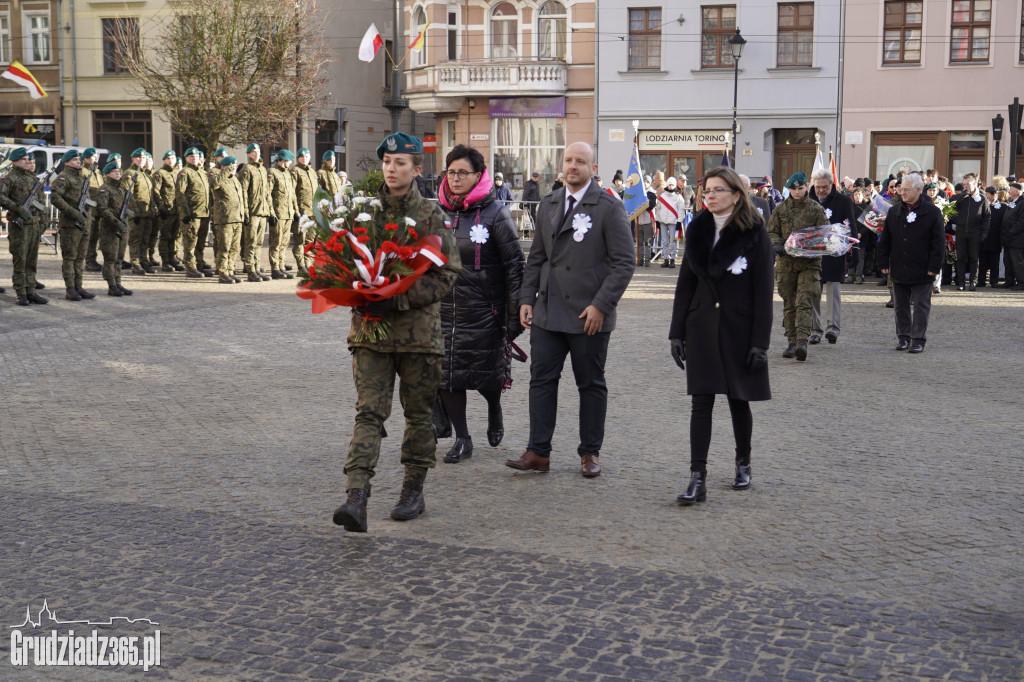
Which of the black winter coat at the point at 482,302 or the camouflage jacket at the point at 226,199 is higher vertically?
the camouflage jacket at the point at 226,199

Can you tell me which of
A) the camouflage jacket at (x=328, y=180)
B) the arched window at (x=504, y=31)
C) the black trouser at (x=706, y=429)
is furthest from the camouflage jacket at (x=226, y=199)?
the arched window at (x=504, y=31)

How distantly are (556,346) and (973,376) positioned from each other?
585 centimetres

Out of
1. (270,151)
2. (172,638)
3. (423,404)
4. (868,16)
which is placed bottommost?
A: (172,638)

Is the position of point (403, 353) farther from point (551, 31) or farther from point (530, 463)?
Answer: point (551, 31)

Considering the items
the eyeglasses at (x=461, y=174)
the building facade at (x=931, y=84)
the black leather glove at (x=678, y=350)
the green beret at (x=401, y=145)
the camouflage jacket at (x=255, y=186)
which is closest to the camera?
the green beret at (x=401, y=145)

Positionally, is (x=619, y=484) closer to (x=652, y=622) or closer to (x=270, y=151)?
(x=652, y=622)

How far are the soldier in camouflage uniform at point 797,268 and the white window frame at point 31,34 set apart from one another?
41924 millimetres

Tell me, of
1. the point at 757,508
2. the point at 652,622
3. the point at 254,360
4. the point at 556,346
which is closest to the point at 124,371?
the point at 254,360

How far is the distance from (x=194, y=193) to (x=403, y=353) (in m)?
15.5

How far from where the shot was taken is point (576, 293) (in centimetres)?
722

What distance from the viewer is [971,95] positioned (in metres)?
37.1

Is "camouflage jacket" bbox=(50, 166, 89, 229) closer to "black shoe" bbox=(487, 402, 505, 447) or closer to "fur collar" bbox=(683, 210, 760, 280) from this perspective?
"black shoe" bbox=(487, 402, 505, 447)

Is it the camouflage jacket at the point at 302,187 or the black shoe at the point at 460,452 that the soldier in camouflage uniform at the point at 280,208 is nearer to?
the camouflage jacket at the point at 302,187

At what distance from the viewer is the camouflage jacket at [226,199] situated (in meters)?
19.8
